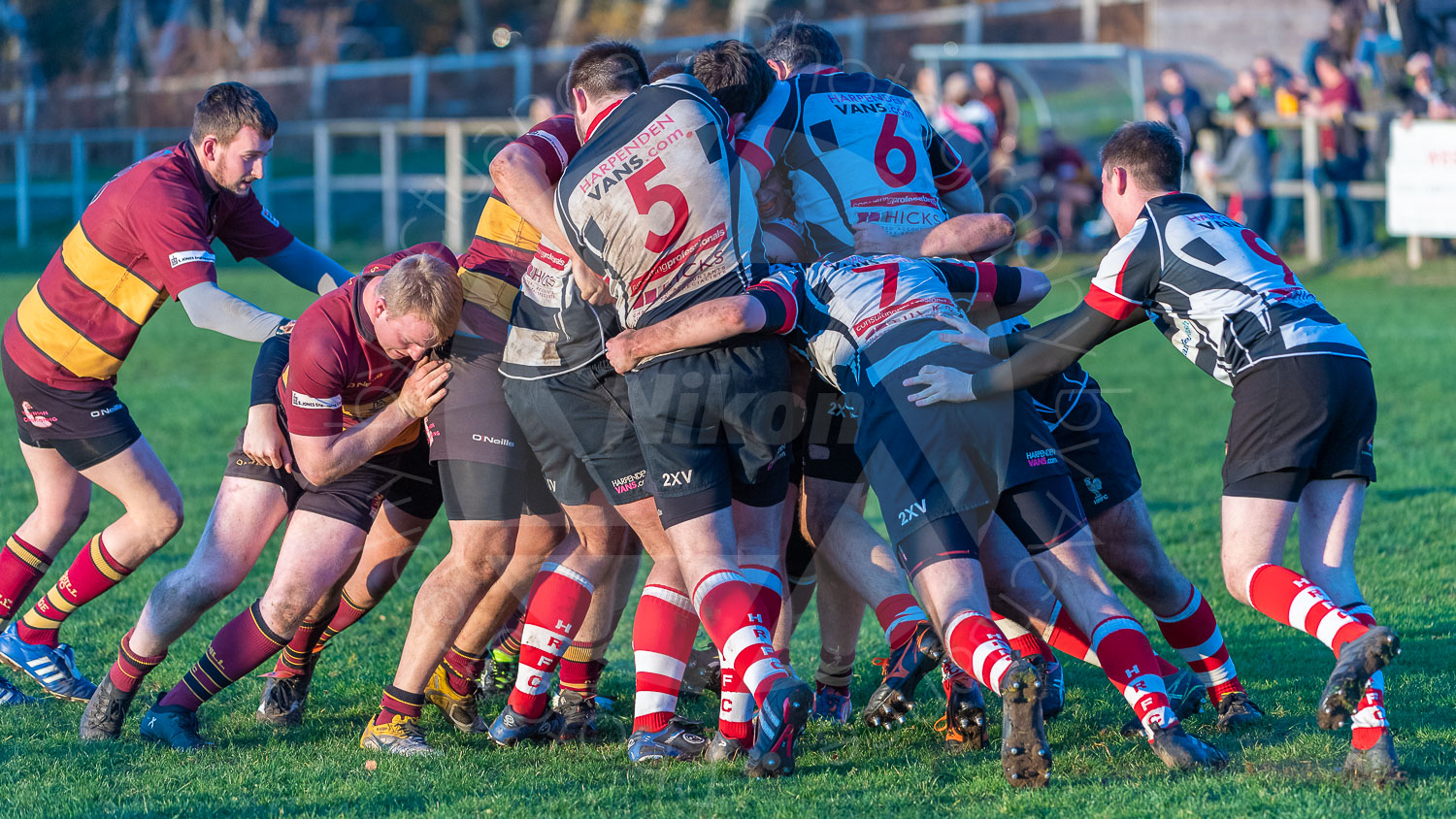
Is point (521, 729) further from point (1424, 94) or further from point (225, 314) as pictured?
point (1424, 94)

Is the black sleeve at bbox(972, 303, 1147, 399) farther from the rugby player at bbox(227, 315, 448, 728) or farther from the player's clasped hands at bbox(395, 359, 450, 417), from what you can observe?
the rugby player at bbox(227, 315, 448, 728)

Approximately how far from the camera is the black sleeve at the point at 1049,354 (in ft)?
13.3

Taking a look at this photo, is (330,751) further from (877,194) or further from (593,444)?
(877,194)

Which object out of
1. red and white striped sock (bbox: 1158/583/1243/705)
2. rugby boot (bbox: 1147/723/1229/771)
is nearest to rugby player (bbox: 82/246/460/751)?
rugby boot (bbox: 1147/723/1229/771)

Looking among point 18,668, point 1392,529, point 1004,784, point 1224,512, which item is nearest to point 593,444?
point 1004,784

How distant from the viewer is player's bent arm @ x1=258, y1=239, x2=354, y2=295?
507 centimetres

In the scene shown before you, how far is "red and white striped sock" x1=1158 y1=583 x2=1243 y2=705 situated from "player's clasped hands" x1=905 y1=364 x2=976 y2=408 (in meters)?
1.04

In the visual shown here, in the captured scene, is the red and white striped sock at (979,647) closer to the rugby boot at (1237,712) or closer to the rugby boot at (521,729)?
the rugby boot at (1237,712)

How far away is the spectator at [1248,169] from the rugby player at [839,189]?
12.1 m

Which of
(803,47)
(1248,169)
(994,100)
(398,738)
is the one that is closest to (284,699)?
(398,738)

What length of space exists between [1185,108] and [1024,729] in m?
14.3

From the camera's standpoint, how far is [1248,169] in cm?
1614

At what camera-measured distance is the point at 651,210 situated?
13.2ft

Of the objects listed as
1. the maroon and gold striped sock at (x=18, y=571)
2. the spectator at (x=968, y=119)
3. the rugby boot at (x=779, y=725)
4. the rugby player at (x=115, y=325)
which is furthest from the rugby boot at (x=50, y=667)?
the spectator at (x=968, y=119)
